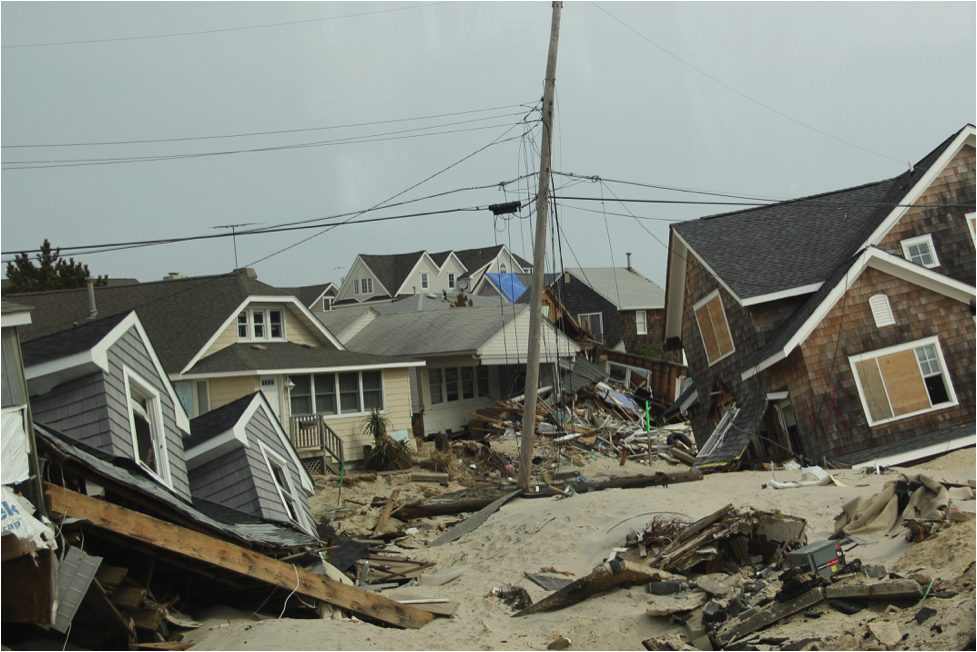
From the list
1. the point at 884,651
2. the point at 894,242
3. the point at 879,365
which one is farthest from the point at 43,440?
the point at 894,242

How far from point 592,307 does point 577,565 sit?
43.4 meters

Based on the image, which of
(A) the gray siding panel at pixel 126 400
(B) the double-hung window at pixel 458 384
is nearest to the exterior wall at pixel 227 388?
(B) the double-hung window at pixel 458 384

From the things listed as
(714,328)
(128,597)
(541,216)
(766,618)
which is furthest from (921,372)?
(128,597)

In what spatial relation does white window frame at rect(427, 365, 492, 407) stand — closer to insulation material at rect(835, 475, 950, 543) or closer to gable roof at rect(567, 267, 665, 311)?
insulation material at rect(835, 475, 950, 543)

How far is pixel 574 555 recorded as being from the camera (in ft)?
41.4

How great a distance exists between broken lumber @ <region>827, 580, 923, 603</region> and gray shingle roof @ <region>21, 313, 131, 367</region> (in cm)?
859

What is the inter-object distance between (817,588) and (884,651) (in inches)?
56.2

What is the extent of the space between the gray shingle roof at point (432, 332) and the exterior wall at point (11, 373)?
2318 centimetres

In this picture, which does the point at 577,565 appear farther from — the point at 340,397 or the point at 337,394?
the point at 340,397

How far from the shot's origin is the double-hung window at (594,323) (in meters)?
54.1

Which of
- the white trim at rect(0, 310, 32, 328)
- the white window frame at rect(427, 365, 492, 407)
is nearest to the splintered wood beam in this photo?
the white trim at rect(0, 310, 32, 328)

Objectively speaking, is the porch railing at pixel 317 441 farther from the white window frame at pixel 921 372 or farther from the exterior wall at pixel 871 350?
the white window frame at pixel 921 372

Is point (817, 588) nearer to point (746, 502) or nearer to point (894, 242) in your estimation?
point (746, 502)

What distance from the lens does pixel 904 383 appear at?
18859mm
